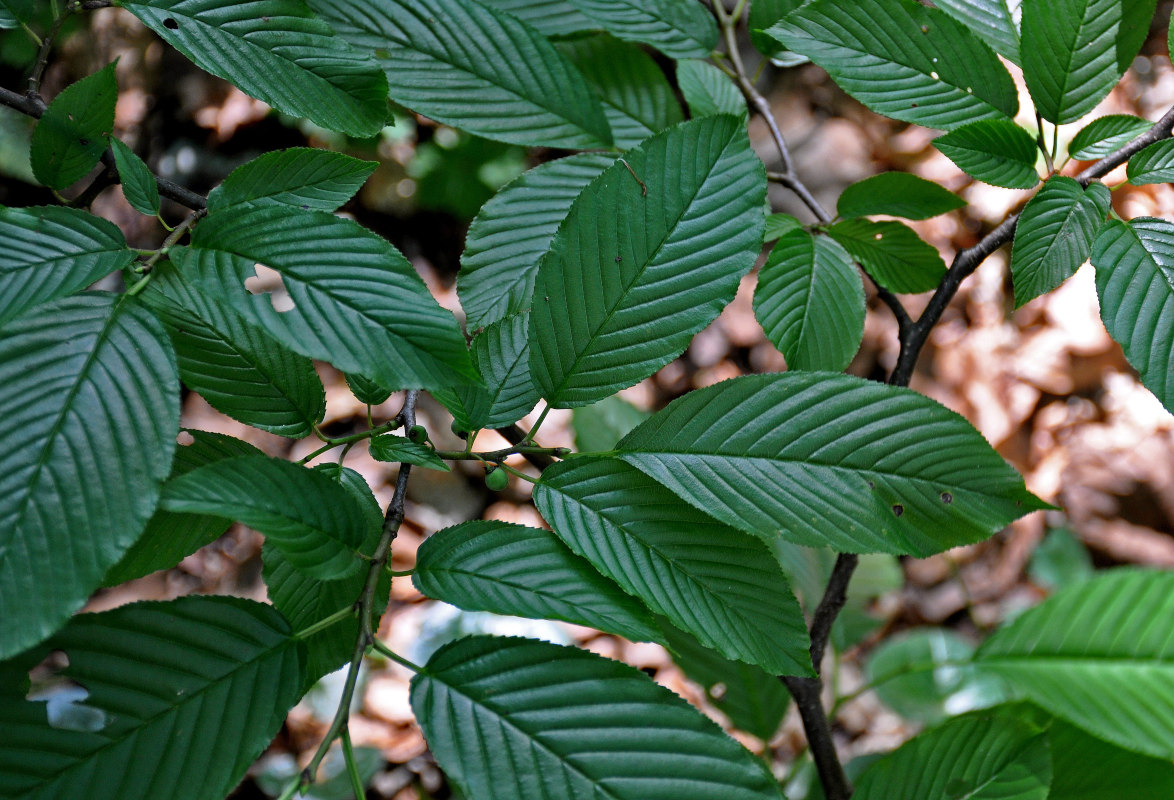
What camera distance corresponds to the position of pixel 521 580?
51cm

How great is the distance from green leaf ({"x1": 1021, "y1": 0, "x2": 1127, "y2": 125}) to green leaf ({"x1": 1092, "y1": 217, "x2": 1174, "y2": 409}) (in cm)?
13

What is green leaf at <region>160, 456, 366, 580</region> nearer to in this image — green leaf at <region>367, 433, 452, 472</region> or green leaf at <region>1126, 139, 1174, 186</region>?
green leaf at <region>367, 433, 452, 472</region>

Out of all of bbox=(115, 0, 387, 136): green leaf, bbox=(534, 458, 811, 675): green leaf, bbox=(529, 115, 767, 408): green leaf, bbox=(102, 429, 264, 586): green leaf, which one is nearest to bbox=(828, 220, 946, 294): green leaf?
bbox=(529, 115, 767, 408): green leaf

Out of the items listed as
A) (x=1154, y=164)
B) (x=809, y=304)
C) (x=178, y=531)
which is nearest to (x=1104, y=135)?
(x=1154, y=164)

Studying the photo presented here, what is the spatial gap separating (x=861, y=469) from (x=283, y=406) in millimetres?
478

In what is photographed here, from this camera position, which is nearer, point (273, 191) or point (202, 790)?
point (202, 790)

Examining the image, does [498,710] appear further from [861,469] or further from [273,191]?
[273,191]

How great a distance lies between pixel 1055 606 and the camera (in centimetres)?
88

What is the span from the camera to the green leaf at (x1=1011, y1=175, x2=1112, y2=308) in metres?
0.61

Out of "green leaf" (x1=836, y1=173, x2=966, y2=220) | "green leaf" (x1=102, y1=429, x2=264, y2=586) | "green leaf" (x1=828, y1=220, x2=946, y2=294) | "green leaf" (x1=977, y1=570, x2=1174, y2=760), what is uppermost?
"green leaf" (x1=836, y1=173, x2=966, y2=220)

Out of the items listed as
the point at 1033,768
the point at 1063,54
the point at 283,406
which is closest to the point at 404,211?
the point at 283,406

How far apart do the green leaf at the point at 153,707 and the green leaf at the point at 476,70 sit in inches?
20.5

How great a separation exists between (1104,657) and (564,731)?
690 millimetres

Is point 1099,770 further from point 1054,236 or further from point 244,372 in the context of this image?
point 244,372
